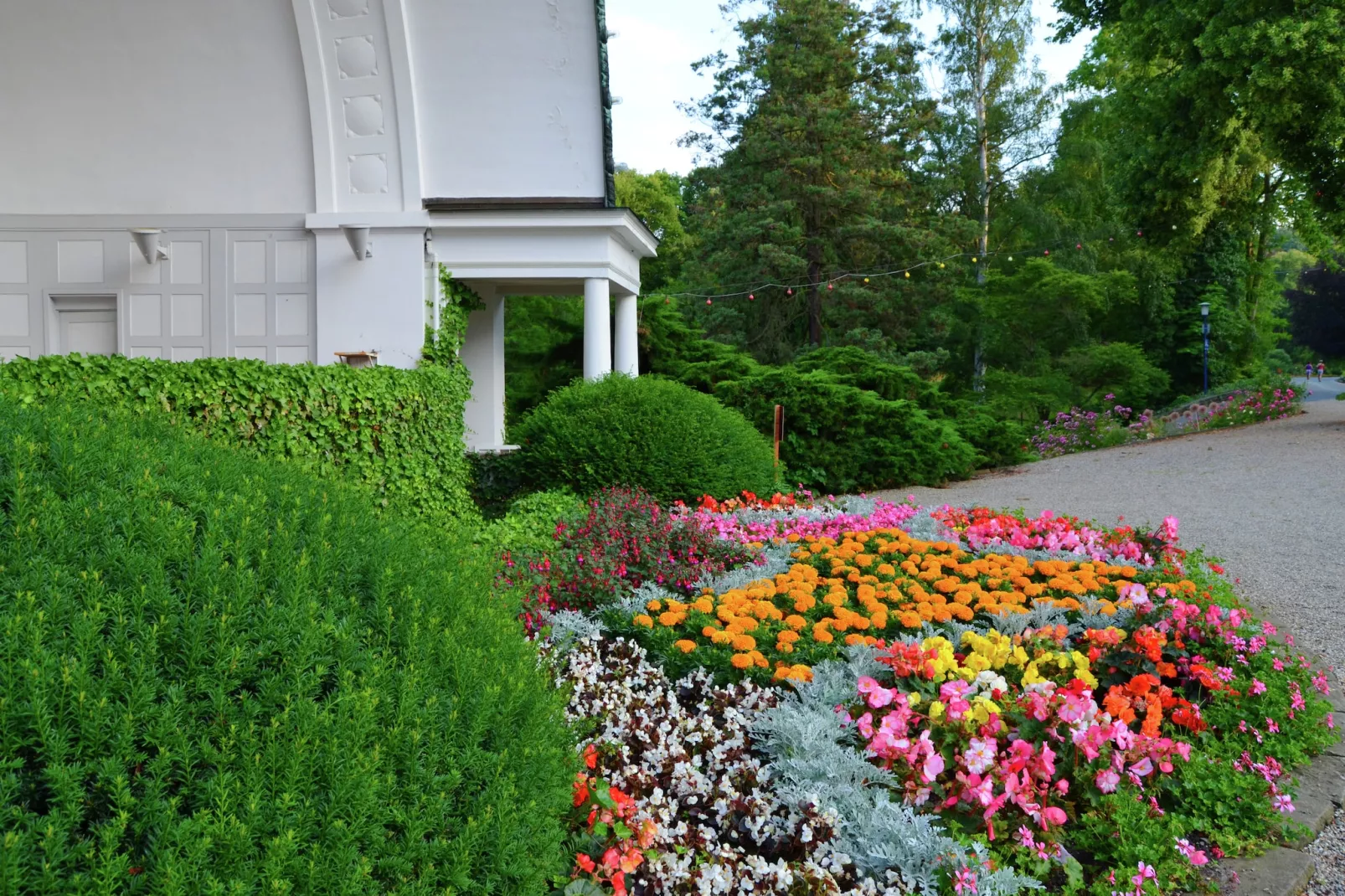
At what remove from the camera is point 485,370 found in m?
13.6

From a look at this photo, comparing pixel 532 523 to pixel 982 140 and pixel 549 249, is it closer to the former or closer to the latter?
pixel 549 249

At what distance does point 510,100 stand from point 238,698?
32.9 ft

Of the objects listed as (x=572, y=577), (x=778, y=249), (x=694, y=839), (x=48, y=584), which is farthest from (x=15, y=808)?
(x=778, y=249)

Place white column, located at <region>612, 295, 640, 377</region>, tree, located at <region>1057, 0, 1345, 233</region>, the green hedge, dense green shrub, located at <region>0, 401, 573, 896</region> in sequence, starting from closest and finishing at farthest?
dense green shrub, located at <region>0, 401, 573, 896</region> → the green hedge → white column, located at <region>612, 295, 640, 377</region> → tree, located at <region>1057, 0, 1345, 233</region>

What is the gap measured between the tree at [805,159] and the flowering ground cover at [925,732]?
18.5m

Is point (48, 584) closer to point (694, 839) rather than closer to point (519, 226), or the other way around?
point (694, 839)

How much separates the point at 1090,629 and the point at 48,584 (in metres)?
3.90

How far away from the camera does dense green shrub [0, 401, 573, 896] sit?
5.13 feet

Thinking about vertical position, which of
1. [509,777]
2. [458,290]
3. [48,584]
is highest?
[458,290]

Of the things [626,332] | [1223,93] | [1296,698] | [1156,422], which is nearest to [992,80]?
[1156,422]

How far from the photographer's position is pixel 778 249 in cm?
2225

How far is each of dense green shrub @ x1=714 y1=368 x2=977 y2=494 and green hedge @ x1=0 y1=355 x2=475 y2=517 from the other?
5132 mm

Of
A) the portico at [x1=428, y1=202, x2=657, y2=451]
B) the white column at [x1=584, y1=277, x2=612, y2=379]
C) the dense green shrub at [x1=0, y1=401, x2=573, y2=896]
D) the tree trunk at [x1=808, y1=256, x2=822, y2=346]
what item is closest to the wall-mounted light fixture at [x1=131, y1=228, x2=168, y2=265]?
the portico at [x1=428, y1=202, x2=657, y2=451]

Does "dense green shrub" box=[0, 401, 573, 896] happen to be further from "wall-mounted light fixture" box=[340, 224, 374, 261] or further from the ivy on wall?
the ivy on wall
